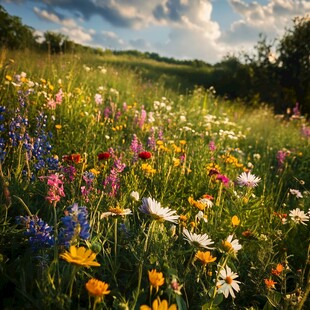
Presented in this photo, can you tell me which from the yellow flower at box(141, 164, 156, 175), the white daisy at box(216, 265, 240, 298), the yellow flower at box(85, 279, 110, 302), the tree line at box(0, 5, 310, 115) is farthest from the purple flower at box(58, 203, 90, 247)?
the tree line at box(0, 5, 310, 115)

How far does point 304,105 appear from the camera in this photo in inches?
523

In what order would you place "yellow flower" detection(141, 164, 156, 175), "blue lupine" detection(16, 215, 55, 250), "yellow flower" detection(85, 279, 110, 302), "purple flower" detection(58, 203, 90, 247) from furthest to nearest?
"yellow flower" detection(141, 164, 156, 175) < "blue lupine" detection(16, 215, 55, 250) < "purple flower" detection(58, 203, 90, 247) < "yellow flower" detection(85, 279, 110, 302)

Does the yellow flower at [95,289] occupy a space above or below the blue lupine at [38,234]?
above

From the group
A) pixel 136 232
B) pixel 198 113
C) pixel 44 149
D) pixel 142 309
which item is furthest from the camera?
pixel 198 113

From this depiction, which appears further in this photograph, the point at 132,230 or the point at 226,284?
the point at 132,230

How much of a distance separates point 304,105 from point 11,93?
40.1 ft

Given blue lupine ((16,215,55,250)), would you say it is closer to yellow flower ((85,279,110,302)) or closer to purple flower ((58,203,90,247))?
purple flower ((58,203,90,247))

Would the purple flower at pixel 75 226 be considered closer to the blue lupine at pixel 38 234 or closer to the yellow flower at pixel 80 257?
the yellow flower at pixel 80 257

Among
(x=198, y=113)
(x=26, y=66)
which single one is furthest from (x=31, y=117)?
(x=198, y=113)

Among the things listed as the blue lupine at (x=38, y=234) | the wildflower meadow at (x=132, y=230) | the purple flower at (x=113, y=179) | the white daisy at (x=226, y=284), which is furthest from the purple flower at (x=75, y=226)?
the purple flower at (x=113, y=179)

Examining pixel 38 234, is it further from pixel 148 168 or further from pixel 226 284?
pixel 148 168

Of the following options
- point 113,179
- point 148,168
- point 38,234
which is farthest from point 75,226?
point 148,168

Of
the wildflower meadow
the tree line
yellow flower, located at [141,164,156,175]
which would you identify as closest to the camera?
the wildflower meadow

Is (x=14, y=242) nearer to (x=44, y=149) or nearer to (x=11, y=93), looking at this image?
(x=44, y=149)
